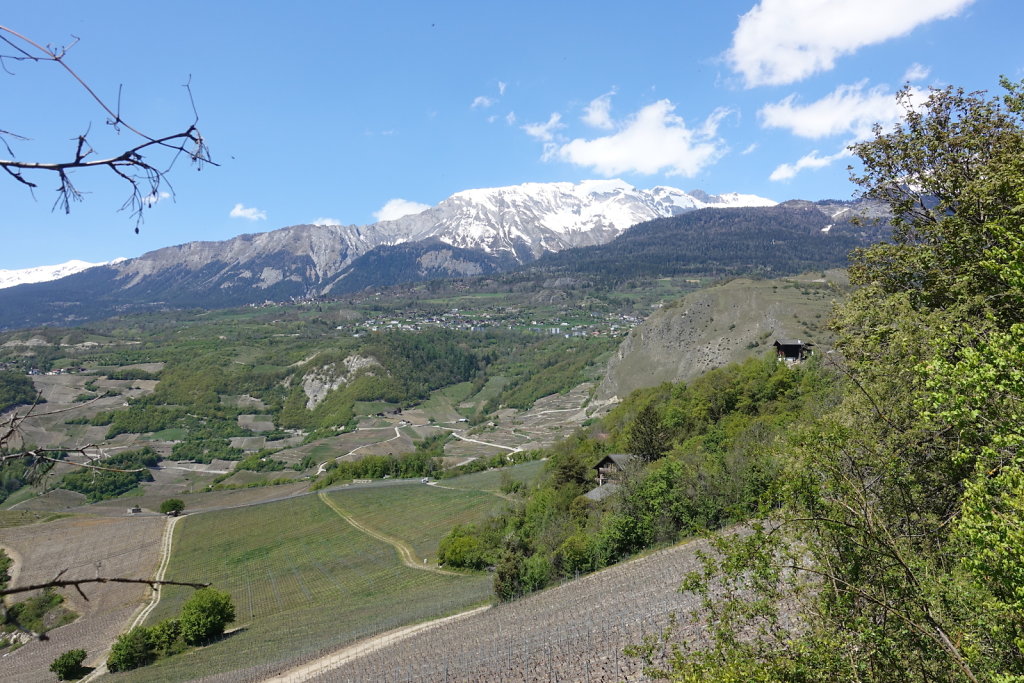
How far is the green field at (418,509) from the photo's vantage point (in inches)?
2992

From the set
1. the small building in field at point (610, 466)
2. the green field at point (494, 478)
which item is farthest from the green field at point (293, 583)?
the small building in field at point (610, 466)

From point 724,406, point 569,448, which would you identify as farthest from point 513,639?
point 569,448

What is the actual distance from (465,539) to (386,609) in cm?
1391

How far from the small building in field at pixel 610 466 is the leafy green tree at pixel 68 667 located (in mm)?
48673

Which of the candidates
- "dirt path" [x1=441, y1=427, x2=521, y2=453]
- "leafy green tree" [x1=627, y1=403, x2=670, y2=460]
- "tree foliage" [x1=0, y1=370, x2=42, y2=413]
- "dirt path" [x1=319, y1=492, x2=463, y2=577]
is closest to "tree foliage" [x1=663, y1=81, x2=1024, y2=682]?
"leafy green tree" [x1=627, y1=403, x2=670, y2=460]

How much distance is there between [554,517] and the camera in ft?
186

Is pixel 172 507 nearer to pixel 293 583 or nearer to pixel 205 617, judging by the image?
pixel 293 583

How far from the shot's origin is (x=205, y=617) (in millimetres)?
50375

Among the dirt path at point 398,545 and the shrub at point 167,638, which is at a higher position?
the shrub at point 167,638

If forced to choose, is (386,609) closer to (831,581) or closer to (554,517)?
(554,517)

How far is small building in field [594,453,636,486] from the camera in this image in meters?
63.0

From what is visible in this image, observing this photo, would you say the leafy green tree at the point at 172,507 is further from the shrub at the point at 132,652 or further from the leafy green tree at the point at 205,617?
the shrub at the point at 132,652

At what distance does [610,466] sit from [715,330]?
241 feet

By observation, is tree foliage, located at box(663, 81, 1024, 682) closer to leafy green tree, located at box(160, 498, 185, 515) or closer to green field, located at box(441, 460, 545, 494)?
green field, located at box(441, 460, 545, 494)
